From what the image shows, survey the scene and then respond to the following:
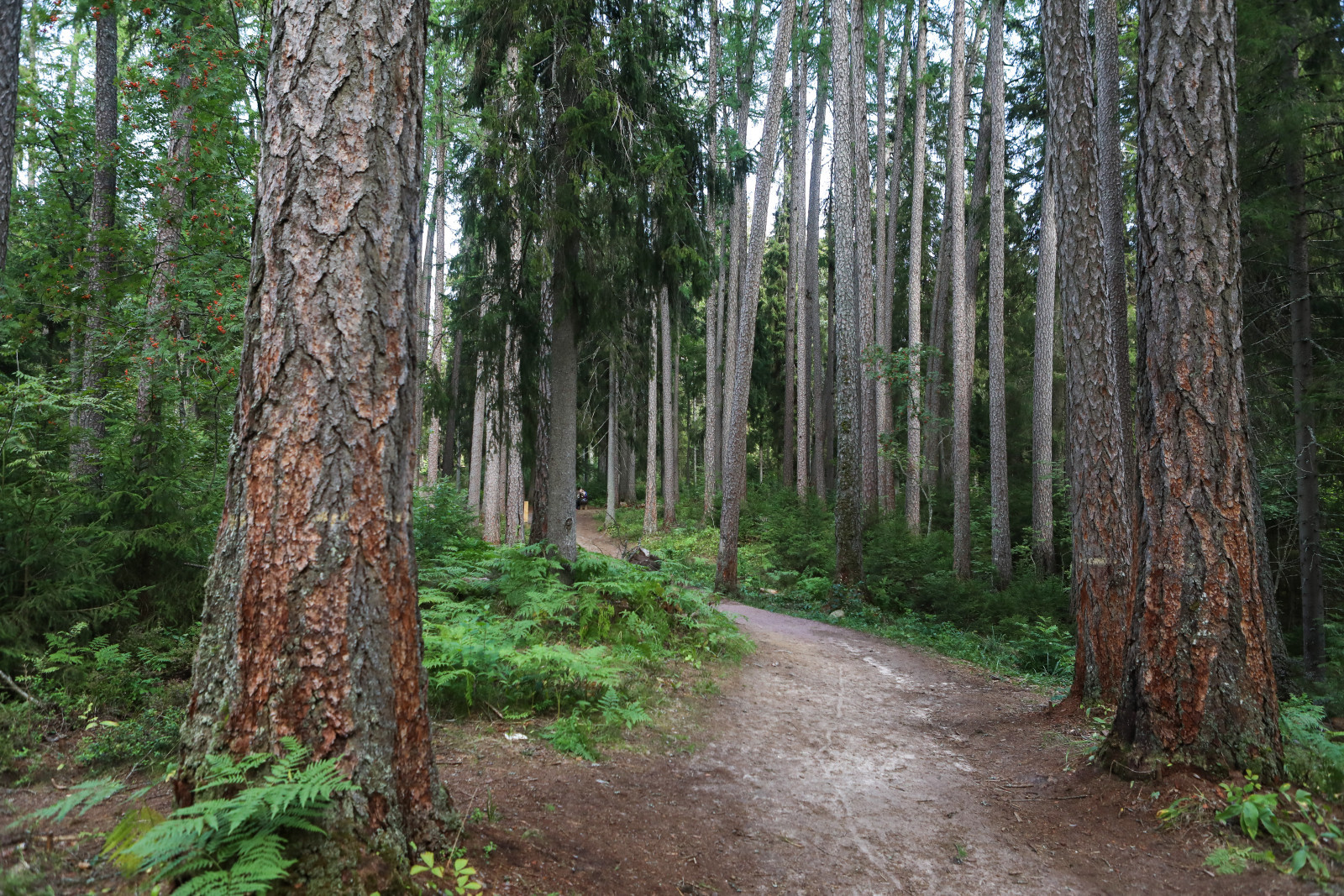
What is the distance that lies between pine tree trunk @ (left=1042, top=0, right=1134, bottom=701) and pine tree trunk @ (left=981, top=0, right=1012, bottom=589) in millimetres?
8285

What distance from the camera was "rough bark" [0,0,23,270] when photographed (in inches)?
224

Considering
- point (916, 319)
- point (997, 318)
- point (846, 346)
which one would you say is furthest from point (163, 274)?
point (916, 319)

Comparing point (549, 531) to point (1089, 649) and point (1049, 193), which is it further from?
point (1049, 193)

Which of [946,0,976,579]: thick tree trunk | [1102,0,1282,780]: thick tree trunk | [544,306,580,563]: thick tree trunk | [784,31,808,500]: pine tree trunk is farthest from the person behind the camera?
[784,31,808,500]: pine tree trunk

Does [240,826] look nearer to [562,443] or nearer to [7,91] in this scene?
[7,91]

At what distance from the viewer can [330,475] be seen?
2.67 meters

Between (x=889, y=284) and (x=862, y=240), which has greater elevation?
(x=889, y=284)

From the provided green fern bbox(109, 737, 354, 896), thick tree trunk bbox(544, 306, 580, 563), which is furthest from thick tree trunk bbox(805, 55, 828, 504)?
green fern bbox(109, 737, 354, 896)

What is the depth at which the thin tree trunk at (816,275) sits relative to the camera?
66.1ft

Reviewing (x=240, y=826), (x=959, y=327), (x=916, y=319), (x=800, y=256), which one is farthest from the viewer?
(x=800, y=256)

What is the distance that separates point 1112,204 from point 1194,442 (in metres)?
4.15

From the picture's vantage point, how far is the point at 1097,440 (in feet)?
20.7

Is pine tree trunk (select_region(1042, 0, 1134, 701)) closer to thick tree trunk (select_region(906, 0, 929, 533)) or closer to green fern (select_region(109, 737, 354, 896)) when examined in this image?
green fern (select_region(109, 737, 354, 896))

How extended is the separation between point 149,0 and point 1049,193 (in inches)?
577
